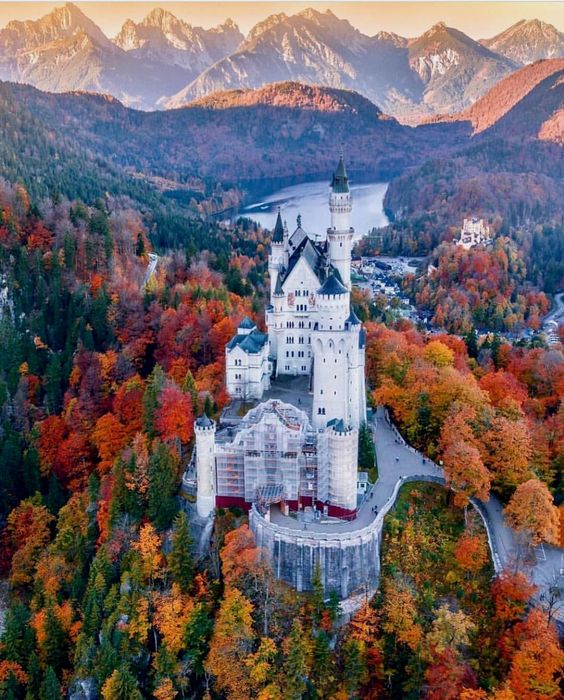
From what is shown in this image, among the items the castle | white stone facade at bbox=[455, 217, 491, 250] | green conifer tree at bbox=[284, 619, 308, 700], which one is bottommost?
green conifer tree at bbox=[284, 619, 308, 700]

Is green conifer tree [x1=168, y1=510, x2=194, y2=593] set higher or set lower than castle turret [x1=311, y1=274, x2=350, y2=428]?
lower

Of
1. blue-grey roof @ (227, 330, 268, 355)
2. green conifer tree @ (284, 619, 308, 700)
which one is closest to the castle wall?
green conifer tree @ (284, 619, 308, 700)

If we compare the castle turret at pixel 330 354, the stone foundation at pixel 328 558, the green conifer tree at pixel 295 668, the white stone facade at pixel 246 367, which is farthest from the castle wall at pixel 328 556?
the white stone facade at pixel 246 367

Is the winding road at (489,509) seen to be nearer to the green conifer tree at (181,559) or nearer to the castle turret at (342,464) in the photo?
the castle turret at (342,464)

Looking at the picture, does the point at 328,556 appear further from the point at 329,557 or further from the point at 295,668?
the point at 295,668

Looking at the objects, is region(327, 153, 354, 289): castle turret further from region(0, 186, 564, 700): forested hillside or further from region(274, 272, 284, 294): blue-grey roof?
region(0, 186, 564, 700): forested hillside

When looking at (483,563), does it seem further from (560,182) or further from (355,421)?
(560,182)
